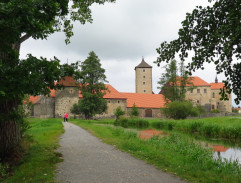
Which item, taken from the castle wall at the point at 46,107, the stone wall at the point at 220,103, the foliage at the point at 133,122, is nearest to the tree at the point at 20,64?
the foliage at the point at 133,122

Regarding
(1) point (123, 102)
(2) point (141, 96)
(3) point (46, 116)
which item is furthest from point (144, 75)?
(3) point (46, 116)

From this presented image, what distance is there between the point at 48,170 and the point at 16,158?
71.7 inches

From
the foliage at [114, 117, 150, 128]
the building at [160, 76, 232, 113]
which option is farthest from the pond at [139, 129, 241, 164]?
the building at [160, 76, 232, 113]

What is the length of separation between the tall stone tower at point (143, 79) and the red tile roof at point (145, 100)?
861 centimetres

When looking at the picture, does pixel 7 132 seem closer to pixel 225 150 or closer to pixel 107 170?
pixel 107 170

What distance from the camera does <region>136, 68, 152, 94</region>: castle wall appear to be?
2638 inches

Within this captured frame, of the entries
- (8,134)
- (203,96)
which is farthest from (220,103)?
(8,134)

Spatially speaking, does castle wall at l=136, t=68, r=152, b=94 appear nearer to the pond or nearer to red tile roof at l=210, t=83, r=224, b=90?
red tile roof at l=210, t=83, r=224, b=90

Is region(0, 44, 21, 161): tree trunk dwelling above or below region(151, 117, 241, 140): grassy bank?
above

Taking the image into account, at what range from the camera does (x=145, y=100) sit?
2217 inches

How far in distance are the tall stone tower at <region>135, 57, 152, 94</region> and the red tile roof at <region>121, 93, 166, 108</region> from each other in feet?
28.2

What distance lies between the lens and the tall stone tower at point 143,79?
220 ft

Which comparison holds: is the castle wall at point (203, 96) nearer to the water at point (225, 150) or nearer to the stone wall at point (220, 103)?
the stone wall at point (220, 103)

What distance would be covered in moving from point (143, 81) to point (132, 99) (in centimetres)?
1317
